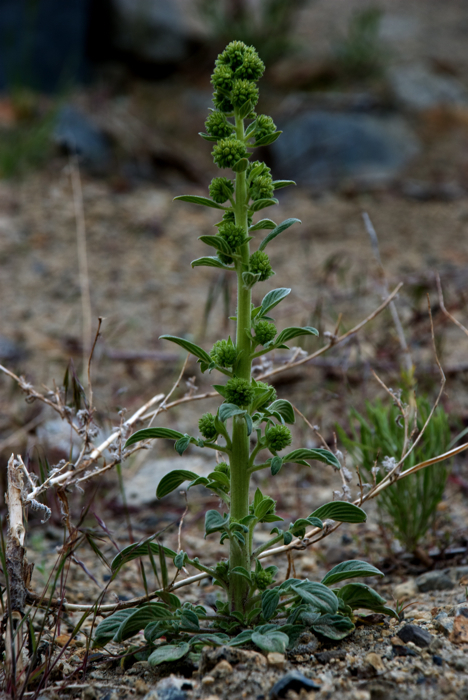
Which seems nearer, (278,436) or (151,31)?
(278,436)

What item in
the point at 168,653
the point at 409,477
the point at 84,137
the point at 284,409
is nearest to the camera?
the point at 168,653

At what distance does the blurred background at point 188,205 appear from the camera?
3.18 metres

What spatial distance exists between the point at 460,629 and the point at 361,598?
21 cm

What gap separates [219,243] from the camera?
1.27 m

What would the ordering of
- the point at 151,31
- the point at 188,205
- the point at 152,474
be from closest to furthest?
the point at 152,474 → the point at 188,205 → the point at 151,31

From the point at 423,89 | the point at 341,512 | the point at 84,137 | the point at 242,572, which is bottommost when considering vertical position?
the point at 242,572

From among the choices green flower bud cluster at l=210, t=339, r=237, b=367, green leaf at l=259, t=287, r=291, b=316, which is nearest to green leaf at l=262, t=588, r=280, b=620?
green flower bud cluster at l=210, t=339, r=237, b=367

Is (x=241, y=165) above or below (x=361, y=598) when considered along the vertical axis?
above

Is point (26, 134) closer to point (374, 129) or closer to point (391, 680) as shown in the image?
point (374, 129)


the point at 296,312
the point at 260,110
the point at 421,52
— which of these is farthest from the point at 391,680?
the point at 421,52

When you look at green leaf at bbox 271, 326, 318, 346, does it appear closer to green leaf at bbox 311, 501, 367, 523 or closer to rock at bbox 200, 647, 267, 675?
green leaf at bbox 311, 501, 367, 523

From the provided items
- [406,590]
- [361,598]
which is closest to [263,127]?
[361,598]

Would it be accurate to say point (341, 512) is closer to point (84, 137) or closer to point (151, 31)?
point (84, 137)

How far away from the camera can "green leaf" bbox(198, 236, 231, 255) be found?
1.26 meters
